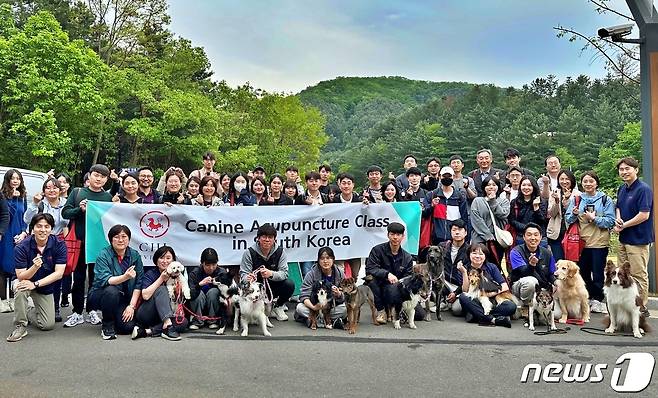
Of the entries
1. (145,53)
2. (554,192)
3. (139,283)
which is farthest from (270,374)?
(145,53)

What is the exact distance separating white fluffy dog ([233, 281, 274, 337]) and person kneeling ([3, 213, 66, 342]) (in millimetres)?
2126

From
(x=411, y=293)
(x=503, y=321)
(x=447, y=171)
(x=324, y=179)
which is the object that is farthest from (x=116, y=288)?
(x=447, y=171)

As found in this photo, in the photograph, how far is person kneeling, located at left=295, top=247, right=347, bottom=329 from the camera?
648 cm

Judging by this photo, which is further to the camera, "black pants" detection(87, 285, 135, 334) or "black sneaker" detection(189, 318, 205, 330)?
"black sneaker" detection(189, 318, 205, 330)

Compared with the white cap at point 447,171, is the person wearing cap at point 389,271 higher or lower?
lower

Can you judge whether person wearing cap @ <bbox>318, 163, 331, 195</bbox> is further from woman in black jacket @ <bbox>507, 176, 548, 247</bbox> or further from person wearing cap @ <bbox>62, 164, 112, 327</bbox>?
person wearing cap @ <bbox>62, 164, 112, 327</bbox>

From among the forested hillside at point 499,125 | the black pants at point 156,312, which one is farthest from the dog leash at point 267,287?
the forested hillside at point 499,125

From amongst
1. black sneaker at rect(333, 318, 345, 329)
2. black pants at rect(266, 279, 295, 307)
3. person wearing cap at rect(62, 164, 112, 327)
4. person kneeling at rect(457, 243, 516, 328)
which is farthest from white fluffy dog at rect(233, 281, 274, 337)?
person kneeling at rect(457, 243, 516, 328)

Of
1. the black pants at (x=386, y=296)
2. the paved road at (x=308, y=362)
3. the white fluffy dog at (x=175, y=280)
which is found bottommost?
the paved road at (x=308, y=362)

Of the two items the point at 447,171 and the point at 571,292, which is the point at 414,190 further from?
the point at 571,292

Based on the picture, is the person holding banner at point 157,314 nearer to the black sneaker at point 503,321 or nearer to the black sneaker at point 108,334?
the black sneaker at point 108,334

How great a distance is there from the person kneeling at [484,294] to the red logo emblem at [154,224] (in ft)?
13.9

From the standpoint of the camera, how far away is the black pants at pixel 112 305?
5883mm

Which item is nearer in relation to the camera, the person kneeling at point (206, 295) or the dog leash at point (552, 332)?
the dog leash at point (552, 332)
